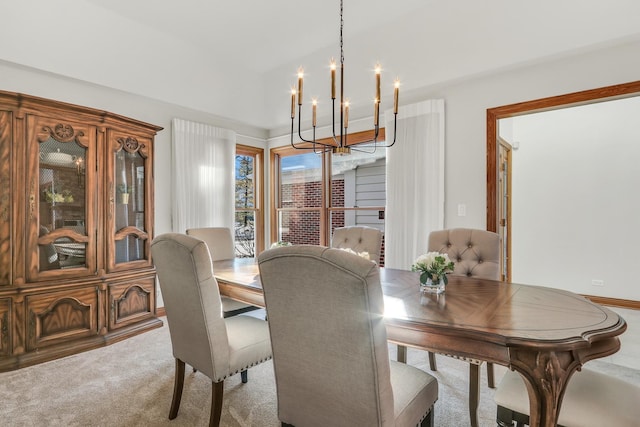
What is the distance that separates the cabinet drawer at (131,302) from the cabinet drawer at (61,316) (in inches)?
5.7

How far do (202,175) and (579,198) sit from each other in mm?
5080

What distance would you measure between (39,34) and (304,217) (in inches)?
135

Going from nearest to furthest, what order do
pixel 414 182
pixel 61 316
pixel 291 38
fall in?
pixel 61 316, pixel 414 182, pixel 291 38

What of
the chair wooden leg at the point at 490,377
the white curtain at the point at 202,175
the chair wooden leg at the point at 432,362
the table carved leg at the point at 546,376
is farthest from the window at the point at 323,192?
the table carved leg at the point at 546,376

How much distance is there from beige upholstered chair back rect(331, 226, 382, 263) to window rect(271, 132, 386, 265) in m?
1.21

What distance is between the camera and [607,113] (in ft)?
14.5

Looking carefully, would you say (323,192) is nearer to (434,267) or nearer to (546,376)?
(434,267)

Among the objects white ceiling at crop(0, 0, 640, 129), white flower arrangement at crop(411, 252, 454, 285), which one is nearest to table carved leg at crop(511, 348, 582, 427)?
white flower arrangement at crop(411, 252, 454, 285)

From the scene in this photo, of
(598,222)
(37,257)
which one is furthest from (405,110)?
(37,257)

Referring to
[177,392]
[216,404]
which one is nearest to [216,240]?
[177,392]

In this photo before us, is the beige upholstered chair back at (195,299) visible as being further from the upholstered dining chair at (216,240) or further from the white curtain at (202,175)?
the white curtain at (202,175)

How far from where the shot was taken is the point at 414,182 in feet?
11.6

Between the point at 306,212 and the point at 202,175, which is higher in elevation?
the point at 202,175

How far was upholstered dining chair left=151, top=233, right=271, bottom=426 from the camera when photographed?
1620mm
